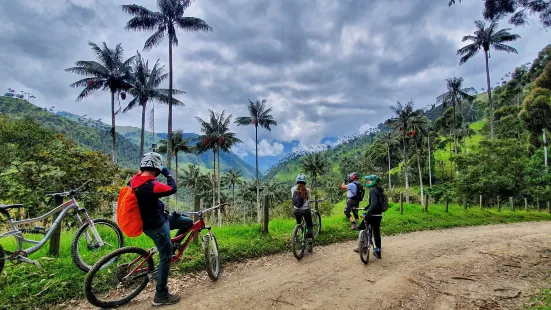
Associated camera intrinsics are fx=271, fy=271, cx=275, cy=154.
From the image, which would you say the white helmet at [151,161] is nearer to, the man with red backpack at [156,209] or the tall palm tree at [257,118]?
the man with red backpack at [156,209]

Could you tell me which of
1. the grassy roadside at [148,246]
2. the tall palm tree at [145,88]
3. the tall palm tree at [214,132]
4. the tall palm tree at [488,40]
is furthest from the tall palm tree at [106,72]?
the tall palm tree at [488,40]

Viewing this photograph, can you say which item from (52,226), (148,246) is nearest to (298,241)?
(148,246)

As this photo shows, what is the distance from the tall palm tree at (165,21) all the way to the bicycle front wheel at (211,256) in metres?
19.5

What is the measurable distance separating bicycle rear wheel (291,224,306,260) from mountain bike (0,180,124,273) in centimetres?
394

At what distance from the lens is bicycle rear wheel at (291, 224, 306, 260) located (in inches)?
269

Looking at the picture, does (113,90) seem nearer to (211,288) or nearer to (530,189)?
(211,288)

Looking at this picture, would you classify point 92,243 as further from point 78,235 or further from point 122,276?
point 122,276

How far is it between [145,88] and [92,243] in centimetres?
2867

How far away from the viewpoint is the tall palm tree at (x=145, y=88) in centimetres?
2983

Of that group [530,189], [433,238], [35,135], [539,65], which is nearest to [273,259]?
[433,238]

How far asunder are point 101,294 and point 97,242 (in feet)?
4.16

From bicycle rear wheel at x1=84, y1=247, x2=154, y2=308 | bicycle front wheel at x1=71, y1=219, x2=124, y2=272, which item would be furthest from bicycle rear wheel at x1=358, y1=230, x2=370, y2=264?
bicycle front wheel at x1=71, y1=219, x2=124, y2=272

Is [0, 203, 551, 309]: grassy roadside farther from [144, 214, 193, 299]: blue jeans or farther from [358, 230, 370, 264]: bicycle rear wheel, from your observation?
[358, 230, 370, 264]: bicycle rear wheel

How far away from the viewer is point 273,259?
703cm
